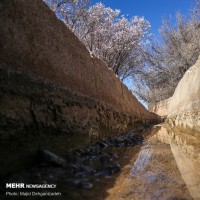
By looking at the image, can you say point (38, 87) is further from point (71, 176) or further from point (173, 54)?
point (173, 54)

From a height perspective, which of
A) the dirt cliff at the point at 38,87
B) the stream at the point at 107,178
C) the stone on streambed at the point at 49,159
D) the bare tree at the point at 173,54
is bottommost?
the stream at the point at 107,178

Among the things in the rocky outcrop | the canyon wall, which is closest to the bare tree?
the rocky outcrop

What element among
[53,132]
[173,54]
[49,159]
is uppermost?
[173,54]

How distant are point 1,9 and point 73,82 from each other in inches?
50.4

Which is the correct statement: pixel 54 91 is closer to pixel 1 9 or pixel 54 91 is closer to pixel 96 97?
pixel 1 9

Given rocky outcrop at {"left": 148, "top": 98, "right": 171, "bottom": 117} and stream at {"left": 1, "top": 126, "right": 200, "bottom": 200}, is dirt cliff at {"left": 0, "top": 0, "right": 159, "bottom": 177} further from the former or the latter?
rocky outcrop at {"left": 148, "top": 98, "right": 171, "bottom": 117}

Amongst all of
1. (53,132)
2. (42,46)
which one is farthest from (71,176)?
(42,46)

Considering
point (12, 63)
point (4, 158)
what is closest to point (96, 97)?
point (12, 63)

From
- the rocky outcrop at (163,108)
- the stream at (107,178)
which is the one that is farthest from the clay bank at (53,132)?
the rocky outcrop at (163,108)

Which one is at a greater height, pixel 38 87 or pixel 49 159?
pixel 38 87

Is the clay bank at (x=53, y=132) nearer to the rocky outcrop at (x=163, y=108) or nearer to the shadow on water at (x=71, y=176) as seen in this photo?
the shadow on water at (x=71, y=176)

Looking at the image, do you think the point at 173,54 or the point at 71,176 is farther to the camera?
the point at 173,54

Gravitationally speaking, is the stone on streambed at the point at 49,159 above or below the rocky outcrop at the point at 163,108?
below

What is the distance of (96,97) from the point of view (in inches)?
151
